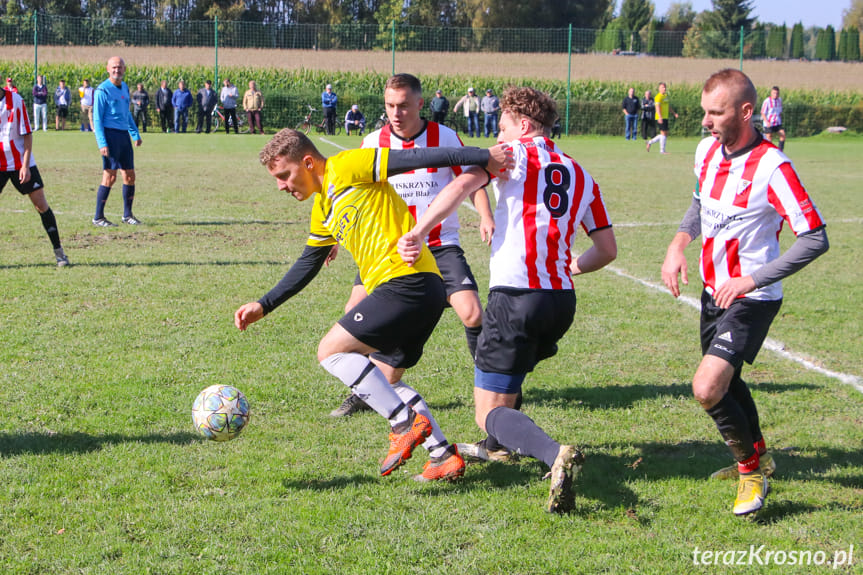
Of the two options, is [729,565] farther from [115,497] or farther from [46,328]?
[46,328]

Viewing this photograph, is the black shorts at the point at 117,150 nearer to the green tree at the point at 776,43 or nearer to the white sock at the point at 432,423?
the white sock at the point at 432,423

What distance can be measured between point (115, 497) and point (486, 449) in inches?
76.4

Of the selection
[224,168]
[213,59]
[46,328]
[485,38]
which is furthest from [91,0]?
[46,328]

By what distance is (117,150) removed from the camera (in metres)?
11.4

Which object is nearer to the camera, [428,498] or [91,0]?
[428,498]

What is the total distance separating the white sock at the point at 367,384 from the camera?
13.5 feet

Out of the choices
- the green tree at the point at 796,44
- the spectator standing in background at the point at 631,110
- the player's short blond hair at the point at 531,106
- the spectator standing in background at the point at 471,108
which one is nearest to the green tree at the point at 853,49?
the green tree at the point at 796,44

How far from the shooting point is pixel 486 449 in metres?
4.64

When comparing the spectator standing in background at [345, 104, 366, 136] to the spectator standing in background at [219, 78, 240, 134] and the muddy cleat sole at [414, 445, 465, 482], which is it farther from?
the muddy cleat sole at [414, 445, 465, 482]

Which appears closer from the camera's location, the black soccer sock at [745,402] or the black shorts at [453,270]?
the black soccer sock at [745,402]

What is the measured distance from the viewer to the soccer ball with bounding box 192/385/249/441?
436cm

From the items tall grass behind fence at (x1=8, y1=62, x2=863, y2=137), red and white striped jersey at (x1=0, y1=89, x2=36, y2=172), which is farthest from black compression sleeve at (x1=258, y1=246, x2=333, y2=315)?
tall grass behind fence at (x1=8, y1=62, x2=863, y2=137)

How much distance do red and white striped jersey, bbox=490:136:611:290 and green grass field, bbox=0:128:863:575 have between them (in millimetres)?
1121

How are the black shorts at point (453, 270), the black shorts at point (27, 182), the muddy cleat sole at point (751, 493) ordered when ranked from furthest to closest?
the black shorts at point (27, 182) < the black shorts at point (453, 270) < the muddy cleat sole at point (751, 493)
